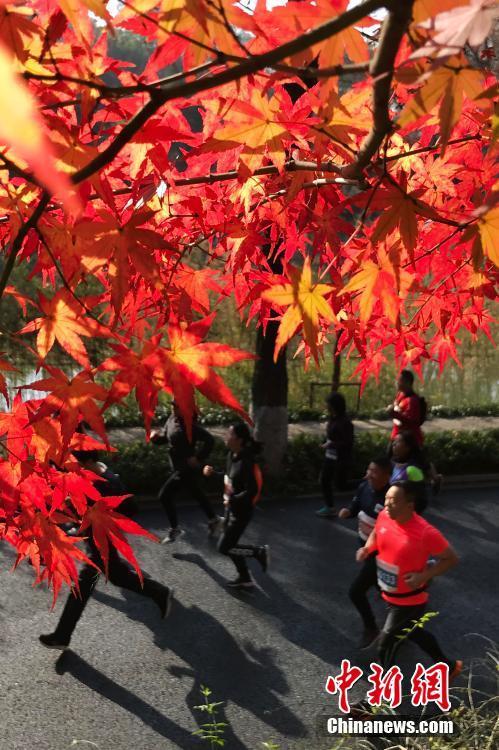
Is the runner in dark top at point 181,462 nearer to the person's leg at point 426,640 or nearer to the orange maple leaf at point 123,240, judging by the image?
the person's leg at point 426,640

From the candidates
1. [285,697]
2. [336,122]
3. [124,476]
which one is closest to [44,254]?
[336,122]

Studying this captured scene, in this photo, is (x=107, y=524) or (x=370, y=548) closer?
(x=107, y=524)

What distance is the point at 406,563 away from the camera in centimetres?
434

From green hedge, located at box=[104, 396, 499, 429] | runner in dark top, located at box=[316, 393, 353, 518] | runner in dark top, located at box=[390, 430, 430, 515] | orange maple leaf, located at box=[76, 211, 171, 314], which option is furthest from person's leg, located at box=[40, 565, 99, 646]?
green hedge, located at box=[104, 396, 499, 429]

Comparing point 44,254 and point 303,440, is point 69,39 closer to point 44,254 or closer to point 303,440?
point 44,254

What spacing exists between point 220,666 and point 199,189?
337 cm

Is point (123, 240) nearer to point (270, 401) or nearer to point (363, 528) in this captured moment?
point (363, 528)

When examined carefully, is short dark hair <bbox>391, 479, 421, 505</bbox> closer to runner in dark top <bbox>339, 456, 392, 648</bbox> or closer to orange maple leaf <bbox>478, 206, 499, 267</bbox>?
runner in dark top <bbox>339, 456, 392, 648</bbox>

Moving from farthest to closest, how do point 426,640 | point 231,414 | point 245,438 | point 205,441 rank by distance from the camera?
point 231,414 < point 205,441 < point 245,438 < point 426,640

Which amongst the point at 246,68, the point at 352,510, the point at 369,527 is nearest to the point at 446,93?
the point at 246,68

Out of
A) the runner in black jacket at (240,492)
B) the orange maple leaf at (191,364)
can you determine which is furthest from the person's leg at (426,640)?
the orange maple leaf at (191,364)

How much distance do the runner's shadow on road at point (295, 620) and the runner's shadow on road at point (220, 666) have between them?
0.31 meters

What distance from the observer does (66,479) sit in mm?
2797

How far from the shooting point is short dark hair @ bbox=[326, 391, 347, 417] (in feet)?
25.6
